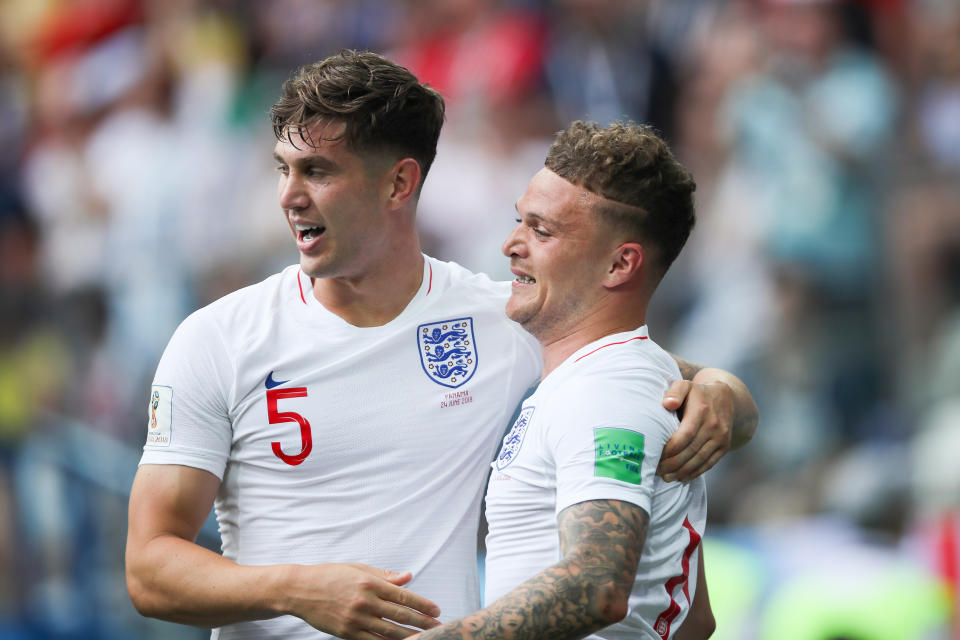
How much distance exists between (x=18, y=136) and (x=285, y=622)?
10165 millimetres

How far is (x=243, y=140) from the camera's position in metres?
10.5

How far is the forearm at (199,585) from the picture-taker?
9.76 ft

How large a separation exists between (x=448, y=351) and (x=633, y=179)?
71cm

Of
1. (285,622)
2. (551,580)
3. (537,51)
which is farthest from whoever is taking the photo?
(537,51)

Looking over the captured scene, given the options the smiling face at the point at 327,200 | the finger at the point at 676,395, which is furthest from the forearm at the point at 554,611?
the smiling face at the point at 327,200

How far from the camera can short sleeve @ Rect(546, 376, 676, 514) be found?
9.14 ft

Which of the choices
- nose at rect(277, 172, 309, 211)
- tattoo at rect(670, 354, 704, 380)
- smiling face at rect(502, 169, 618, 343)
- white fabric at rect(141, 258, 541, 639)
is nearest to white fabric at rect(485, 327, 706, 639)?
smiling face at rect(502, 169, 618, 343)

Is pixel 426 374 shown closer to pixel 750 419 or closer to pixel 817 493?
pixel 750 419

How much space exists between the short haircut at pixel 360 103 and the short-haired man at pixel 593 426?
0.42 meters

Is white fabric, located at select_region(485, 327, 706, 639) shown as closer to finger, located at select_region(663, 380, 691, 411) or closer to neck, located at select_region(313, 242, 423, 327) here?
finger, located at select_region(663, 380, 691, 411)

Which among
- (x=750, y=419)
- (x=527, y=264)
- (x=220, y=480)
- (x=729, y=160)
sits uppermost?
(x=729, y=160)

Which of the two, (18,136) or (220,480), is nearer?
(220,480)

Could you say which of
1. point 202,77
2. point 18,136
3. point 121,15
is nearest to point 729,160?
point 202,77

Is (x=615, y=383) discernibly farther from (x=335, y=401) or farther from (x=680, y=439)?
(x=335, y=401)
